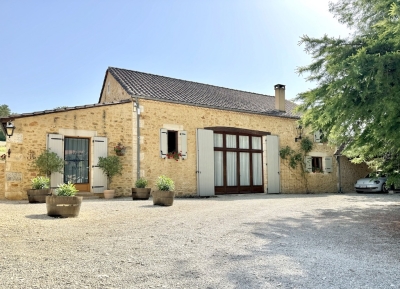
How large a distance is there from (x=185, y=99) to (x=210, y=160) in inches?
95.7

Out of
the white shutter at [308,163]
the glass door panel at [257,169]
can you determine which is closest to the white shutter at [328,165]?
the white shutter at [308,163]

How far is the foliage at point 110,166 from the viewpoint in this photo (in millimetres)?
9664

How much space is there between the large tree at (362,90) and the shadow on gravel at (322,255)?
1071 millimetres

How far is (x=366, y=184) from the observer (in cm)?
1446

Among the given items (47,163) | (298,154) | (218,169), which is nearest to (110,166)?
(47,163)

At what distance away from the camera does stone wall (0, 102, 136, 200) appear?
337 inches

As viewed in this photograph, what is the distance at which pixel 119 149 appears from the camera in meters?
10.1

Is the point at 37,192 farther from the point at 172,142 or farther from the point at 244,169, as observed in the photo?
the point at 244,169

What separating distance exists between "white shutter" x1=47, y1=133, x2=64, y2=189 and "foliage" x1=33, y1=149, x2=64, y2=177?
18cm

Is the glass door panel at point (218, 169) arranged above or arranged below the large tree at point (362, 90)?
below

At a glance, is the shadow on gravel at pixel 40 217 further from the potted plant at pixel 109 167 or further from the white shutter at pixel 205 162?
the white shutter at pixel 205 162

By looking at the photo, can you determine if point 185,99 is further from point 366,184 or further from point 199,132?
point 366,184

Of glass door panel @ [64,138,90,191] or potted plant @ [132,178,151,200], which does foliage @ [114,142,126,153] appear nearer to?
glass door panel @ [64,138,90,191]

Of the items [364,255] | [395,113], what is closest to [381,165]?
[395,113]
